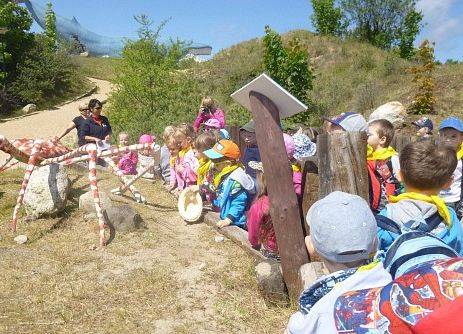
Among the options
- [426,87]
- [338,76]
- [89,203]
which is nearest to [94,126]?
[89,203]

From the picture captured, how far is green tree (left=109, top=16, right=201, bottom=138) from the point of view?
37.6 ft

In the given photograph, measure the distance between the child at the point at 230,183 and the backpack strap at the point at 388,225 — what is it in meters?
2.28

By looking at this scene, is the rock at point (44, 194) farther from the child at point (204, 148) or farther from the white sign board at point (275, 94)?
the white sign board at point (275, 94)

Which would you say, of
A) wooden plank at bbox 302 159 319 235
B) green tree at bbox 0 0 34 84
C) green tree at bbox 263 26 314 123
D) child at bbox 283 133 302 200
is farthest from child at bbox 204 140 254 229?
green tree at bbox 0 0 34 84

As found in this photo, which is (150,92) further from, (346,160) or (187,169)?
(346,160)

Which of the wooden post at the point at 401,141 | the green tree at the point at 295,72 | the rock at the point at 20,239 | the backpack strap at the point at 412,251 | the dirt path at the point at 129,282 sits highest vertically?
the green tree at the point at 295,72

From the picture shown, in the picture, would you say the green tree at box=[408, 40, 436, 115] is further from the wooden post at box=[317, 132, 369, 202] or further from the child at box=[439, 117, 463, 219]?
the wooden post at box=[317, 132, 369, 202]

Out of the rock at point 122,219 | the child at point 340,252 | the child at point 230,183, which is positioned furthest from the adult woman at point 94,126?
the child at point 340,252

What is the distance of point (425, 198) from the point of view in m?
2.29

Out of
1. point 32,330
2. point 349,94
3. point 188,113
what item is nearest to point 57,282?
point 32,330

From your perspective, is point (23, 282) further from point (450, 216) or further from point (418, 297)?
point (418, 297)

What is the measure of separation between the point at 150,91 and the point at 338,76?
12.1 m

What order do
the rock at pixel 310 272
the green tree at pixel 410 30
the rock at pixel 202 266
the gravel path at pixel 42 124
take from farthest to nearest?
1. the green tree at pixel 410 30
2. the gravel path at pixel 42 124
3. the rock at pixel 202 266
4. the rock at pixel 310 272

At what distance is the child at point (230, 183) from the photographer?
4500 millimetres
